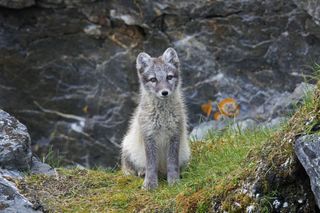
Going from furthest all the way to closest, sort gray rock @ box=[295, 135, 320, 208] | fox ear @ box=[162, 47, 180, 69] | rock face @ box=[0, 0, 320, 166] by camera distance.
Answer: rock face @ box=[0, 0, 320, 166] < fox ear @ box=[162, 47, 180, 69] < gray rock @ box=[295, 135, 320, 208]

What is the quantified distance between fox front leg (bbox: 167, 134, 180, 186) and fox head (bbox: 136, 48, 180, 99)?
44 centimetres

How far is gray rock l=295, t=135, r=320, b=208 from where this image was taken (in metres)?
4.79

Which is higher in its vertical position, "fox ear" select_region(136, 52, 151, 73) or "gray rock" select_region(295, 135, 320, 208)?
"gray rock" select_region(295, 135, 320, 208)

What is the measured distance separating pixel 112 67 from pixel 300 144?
568 centimetres

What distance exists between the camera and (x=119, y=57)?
407 inches

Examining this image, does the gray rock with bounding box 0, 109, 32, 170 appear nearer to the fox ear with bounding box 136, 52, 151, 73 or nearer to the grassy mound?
the grassy mound

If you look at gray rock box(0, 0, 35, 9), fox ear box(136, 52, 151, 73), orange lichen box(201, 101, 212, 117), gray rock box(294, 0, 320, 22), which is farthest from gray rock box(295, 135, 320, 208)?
gray rock box(0, 0, 35, 9)

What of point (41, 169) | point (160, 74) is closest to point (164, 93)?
point (160, 74)

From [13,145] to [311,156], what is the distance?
10.2 feet

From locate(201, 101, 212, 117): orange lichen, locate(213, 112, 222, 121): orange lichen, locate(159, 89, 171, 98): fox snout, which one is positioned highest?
locate(159, 89, 171, 98): fox snout

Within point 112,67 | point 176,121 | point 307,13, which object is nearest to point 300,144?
point 176,121

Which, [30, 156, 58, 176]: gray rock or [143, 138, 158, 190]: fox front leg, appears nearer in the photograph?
[143, 138, 158, 190]: fox front leg

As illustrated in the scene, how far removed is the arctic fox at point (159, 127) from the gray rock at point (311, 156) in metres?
2.24

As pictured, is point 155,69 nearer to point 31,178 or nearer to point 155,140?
point 155,140
